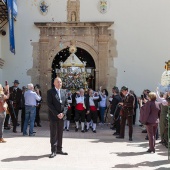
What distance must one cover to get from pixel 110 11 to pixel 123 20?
0.70 metres

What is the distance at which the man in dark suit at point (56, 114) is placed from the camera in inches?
293

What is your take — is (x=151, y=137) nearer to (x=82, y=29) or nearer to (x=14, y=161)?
(x=14, y=161)

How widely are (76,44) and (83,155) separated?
8.70 m

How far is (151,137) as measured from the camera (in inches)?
319

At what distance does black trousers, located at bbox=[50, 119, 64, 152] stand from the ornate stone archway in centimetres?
790

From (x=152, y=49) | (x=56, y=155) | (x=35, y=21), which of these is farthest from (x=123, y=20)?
(x=56, y=155)

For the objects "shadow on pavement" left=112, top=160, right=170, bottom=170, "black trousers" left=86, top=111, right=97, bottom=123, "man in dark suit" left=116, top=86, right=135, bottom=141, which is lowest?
"shadow on pavement" left=112, top=160, right=170, bottom=170

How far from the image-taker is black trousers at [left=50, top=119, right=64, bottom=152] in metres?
7.40

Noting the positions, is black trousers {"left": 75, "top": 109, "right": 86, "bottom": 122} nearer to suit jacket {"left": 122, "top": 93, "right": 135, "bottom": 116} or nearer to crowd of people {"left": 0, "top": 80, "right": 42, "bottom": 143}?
crowd of people {"left": 0, "top": 80, "right": 42, "bottom": 143}

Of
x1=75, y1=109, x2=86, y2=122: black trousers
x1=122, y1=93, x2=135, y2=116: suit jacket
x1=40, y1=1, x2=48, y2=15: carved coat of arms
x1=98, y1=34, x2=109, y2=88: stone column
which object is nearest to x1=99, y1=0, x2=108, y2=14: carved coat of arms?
x1=98, y1=34, x2=109, y2=88: stone column

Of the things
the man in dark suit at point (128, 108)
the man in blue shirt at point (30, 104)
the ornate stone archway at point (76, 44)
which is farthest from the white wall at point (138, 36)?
the man in blue shirt at point (30, 104)

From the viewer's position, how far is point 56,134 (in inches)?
296

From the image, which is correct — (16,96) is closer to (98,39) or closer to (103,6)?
(98,39)

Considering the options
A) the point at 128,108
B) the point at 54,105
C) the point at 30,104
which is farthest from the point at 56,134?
the point at 128,108
